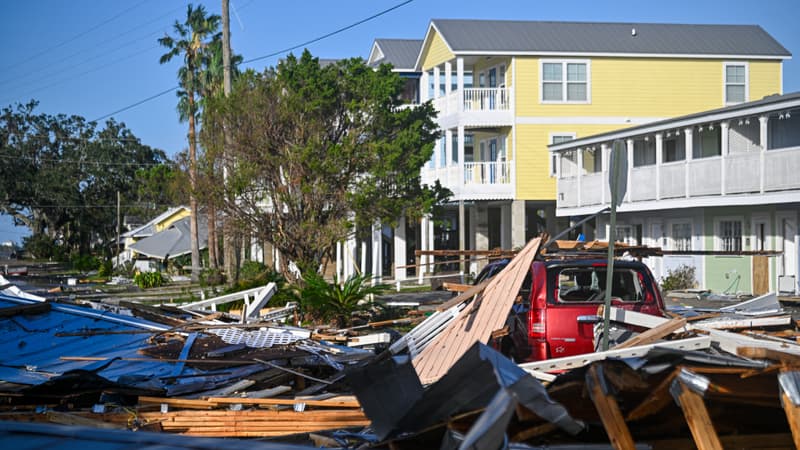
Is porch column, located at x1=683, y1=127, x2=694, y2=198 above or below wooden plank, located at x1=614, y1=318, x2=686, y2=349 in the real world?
above

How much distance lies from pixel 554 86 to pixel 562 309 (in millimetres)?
24846

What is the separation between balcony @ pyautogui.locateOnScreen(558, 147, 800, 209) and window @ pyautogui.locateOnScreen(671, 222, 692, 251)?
1.56 meters

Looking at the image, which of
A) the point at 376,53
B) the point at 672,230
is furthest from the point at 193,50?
the point at 672,230

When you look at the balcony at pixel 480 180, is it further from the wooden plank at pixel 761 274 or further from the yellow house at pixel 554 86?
the wooden plank at pixel 761 274

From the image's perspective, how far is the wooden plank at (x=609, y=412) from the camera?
13.5 feet

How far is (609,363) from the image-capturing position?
162 inches

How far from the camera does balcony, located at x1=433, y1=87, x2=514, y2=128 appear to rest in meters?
31.9

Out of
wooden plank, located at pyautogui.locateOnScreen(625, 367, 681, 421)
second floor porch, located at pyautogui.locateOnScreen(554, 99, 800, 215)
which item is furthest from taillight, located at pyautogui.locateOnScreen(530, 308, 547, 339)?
second floor porch, located at pyautogui.locateOnScreen(554, 99, 800, 215)

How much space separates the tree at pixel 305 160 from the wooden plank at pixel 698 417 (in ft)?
60.0

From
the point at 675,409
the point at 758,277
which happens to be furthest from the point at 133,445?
the point at 758,277

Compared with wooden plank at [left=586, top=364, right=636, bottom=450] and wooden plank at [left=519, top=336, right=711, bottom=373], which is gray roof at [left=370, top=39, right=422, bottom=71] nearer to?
wooden plank at [left=519, top=336, right=711, bottom=373]

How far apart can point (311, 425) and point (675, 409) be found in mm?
3374

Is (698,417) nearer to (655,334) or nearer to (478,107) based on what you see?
(655,334)

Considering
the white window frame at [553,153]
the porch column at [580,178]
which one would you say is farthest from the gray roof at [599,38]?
the porch column at [580,178]
